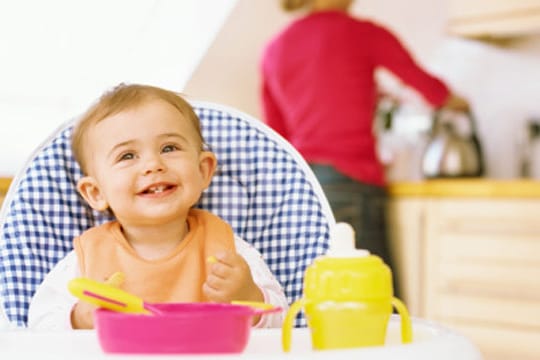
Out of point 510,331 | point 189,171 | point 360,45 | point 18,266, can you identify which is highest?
point 360,45

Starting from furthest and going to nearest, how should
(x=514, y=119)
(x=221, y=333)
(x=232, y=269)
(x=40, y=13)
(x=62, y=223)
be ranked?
(x=514, y=119) → (x=40, y=13) → (x=62, y=223) → (x=232, y=269) → (x=221, y=333)

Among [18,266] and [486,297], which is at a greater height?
[18,266]

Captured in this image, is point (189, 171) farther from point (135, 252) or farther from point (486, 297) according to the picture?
point (486, 297)

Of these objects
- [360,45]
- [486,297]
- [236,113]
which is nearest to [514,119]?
[486,297]

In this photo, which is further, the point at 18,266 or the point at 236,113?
the point at 236,113

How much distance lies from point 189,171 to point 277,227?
21 centimetres

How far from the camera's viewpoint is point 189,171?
3.67 feet

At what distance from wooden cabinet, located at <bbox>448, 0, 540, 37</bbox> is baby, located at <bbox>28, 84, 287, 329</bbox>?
2.12m

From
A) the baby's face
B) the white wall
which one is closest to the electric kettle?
the white wall

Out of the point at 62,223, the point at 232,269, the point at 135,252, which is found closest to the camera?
the point at 232,269

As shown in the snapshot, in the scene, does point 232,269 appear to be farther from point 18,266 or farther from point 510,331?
point 510,331

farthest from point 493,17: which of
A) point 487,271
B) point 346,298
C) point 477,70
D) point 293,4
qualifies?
point 346,298

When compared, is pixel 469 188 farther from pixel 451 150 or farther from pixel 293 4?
pixel 293 4

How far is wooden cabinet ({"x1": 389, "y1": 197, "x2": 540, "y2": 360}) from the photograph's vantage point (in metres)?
2.81
